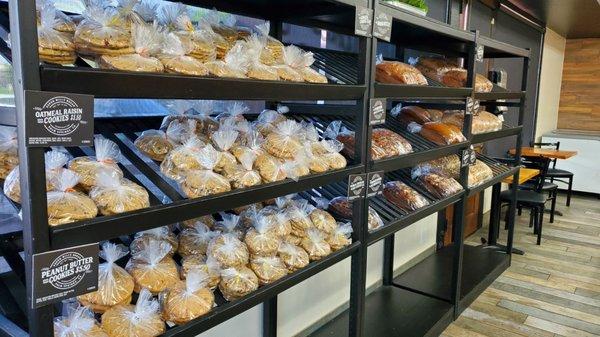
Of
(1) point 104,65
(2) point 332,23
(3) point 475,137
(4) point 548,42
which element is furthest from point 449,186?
(4) point 548,42

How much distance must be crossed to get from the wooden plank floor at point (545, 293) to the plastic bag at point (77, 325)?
7.40 ft

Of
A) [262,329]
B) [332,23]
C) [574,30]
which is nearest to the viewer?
[332,23]

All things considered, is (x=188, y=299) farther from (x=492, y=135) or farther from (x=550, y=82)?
(x=550, y=82)

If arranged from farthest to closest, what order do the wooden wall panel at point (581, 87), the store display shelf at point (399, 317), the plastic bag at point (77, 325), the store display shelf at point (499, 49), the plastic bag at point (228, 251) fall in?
the wooden wall panel at point (581, 87), the store display shelf at point (499, 49), the store display shelf at point (399, 317), the plastic bag at point (228, 251), the plastic bag at point (77, 325)

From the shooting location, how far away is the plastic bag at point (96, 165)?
1.12 m

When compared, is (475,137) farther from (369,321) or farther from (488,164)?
(369,321)

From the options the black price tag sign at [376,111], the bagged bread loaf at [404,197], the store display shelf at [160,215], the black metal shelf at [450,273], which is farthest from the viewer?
the black metal shelf at [450,273]

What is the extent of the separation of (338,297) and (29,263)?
217cm

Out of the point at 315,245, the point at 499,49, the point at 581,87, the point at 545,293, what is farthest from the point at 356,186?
the point at 581,87

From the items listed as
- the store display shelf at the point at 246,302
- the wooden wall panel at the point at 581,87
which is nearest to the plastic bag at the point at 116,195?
the store display shelf at the point at 246,302

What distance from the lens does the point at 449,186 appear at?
2666 millimetres

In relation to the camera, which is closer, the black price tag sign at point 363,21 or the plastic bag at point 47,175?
the plastic bag at point 47,175

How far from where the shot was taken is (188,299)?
1233mm

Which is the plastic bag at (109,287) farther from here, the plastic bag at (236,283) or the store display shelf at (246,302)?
the plastic bag at (236,283)
